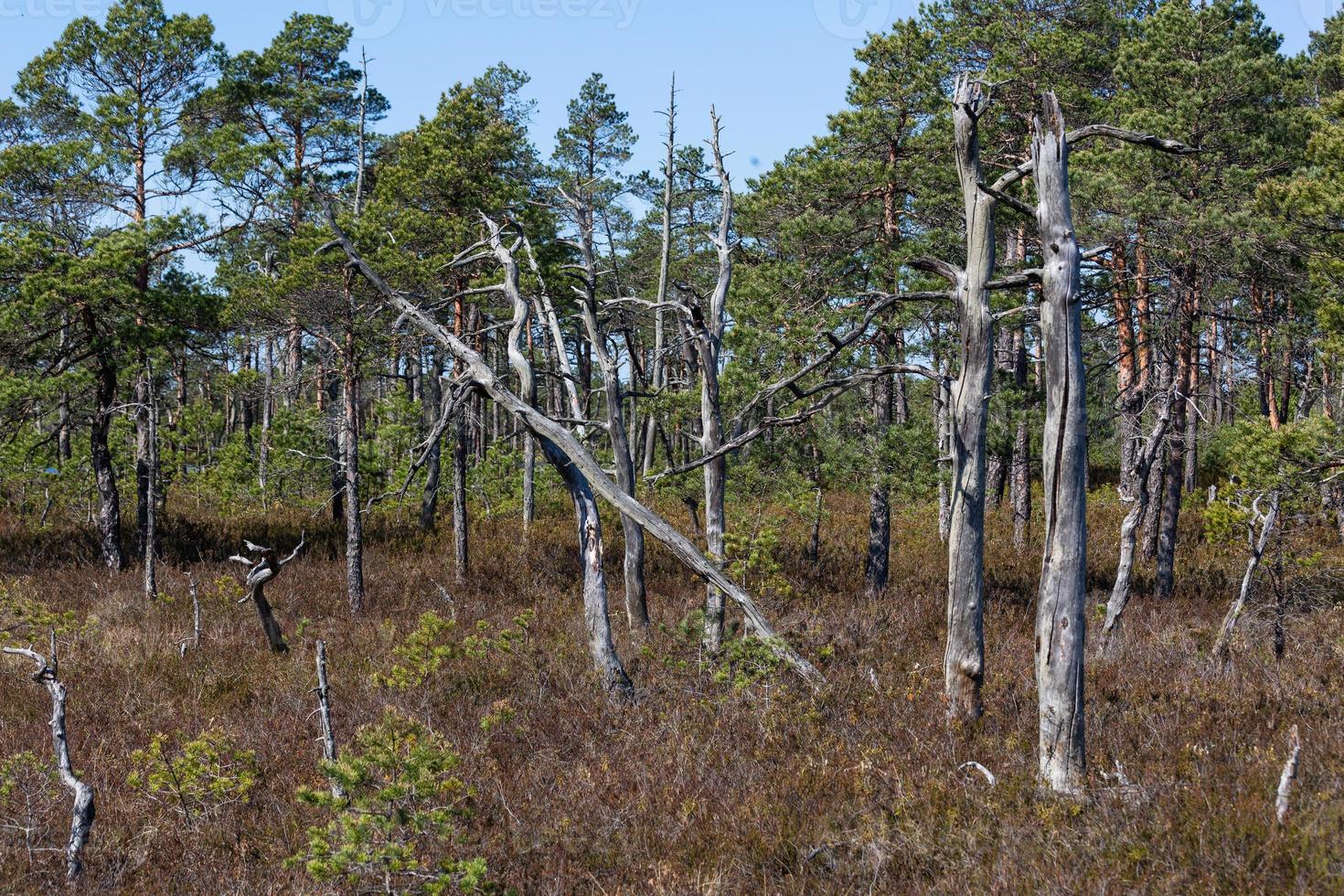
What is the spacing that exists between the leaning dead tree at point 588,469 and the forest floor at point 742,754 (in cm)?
95

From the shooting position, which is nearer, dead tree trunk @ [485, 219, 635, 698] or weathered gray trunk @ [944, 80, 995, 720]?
weathered gray trunk @ [944, 80, 995, 720]

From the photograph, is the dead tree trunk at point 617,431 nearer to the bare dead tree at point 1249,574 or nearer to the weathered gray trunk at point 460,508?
the weathered gray trunk at point 460,508

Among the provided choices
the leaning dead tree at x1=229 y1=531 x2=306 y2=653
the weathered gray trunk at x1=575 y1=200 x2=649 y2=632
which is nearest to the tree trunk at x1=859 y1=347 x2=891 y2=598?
the weathered gray trunk at x1=575 y1=200 x2=649 y2=632

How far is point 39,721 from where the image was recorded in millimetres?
8539

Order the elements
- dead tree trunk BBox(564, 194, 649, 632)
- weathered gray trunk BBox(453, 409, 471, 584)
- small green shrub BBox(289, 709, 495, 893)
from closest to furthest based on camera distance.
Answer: small green shrub BBox(289, 709, 495, 893) → dead tree trunk BBox(564, 194, 649, 632) → weathered gray trunk BBox(453, 409, 471, 584)

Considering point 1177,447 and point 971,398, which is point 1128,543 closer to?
point 1177,447

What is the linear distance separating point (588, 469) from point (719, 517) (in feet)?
11.9

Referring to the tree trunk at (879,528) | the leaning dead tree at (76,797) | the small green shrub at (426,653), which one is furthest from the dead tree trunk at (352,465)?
the leaning dead tree at (76,797)

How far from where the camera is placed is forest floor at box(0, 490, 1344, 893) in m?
4.75

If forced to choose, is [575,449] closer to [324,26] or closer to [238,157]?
[238,157]

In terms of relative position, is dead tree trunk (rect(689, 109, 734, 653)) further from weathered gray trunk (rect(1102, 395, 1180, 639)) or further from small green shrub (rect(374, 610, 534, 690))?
weathered gray trunk (rect(1102, 395, 1180, 639))

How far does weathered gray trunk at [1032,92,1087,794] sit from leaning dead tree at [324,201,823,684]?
5.52 ft

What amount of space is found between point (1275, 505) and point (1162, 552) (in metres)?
5.84

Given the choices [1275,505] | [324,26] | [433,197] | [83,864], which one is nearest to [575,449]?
[83,864]
